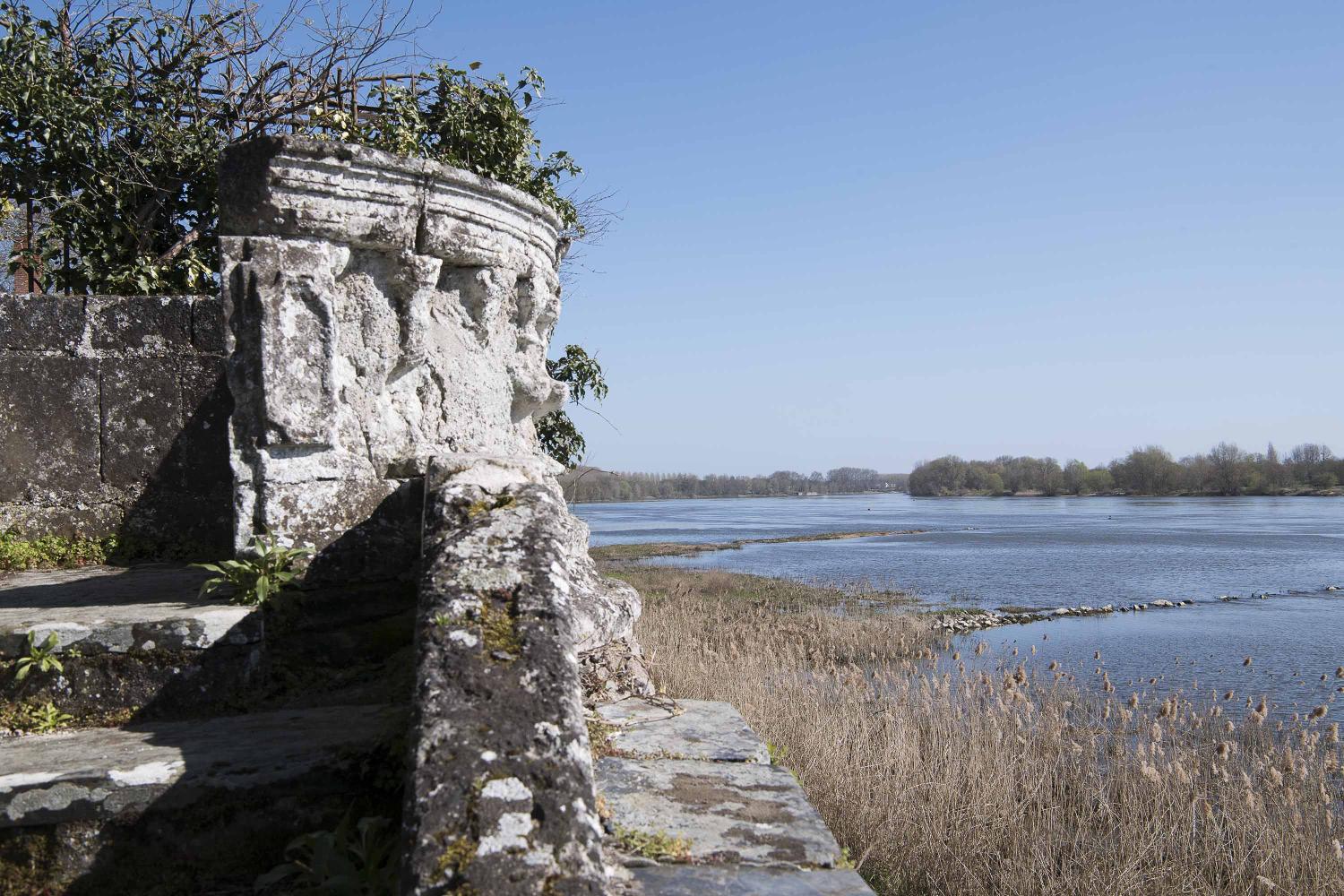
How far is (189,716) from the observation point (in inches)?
125

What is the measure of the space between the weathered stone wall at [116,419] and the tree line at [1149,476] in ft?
295

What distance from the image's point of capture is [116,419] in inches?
193

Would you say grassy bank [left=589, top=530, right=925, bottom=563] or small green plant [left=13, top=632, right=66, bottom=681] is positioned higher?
small green plant [left=13, top=632, right=66, bottom=681]

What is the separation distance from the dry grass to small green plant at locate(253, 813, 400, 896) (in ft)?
8.63

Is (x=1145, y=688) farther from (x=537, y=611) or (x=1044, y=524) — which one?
(x=1044, y=524)

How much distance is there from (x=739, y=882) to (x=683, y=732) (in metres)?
1.18

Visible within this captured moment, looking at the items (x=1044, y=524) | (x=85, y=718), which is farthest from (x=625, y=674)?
(x=1044, y=524)

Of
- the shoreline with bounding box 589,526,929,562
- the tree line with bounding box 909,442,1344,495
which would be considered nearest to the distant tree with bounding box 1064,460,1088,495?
the tree line with bounding box 909,442,1344,495

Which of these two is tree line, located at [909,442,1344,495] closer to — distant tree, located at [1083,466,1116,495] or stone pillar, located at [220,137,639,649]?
distant tree, located at [1083,466,1116,495]

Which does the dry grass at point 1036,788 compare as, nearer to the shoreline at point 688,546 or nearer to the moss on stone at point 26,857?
the moss on stone at point 26,857

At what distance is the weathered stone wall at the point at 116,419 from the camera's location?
477 cm

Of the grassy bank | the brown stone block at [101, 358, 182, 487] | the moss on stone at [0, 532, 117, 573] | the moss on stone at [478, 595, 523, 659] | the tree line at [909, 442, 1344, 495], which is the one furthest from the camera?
the tree line at [909, 442, 1344, 495]

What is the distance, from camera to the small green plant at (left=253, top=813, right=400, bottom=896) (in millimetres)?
2244

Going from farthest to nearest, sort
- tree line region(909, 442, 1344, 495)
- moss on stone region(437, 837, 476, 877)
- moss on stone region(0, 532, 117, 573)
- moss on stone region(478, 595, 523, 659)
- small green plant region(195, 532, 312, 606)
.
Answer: tree line region(909, 442, 1344, 495) < moss on stone region(0, 532, 117, 573) < small green plant region(195, 532, 312, 606) < moss on stone region(478, 595, 523, 659) < moss on stone region(437, 837, 476, 877)
